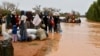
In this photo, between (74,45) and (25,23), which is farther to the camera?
(25,23)

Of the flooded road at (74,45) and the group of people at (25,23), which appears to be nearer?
the flooded road at (74,45)

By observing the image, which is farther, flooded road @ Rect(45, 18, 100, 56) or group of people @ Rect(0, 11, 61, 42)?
group of people @ Rect(0, 11, 61, 42)

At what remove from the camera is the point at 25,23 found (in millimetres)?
19000

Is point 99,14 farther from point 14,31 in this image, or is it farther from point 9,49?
point 9,49

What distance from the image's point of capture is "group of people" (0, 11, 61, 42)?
18.2 meters

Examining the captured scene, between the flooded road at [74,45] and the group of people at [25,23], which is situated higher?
the group of people at [25,23]

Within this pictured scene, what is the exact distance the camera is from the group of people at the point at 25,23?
18219mm

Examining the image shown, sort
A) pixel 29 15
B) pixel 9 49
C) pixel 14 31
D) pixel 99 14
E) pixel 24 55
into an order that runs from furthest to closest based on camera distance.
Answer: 1. pixel 99 14
2. pixel 29 15
3. pixel 14 31
4. pixel 24 55
5. pixel 9 49

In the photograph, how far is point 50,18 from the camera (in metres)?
25.8

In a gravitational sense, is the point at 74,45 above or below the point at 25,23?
below

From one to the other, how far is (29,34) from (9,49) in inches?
336

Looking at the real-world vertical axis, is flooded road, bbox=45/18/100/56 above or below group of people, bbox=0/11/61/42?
below

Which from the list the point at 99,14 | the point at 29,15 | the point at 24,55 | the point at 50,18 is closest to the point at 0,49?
the point at 24,55

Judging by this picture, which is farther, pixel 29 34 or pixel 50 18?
pixel 50 18
